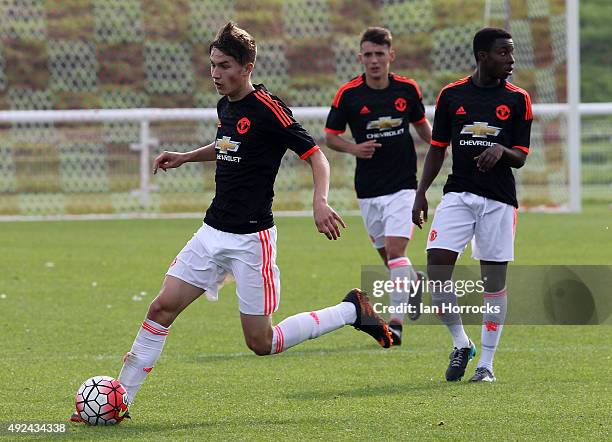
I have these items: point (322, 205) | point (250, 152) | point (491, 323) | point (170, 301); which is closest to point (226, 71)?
point (250, 152)

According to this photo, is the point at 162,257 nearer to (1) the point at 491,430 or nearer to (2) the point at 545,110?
(2) the point at 545,110

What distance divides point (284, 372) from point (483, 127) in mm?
→ 1951

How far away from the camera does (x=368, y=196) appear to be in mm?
10016

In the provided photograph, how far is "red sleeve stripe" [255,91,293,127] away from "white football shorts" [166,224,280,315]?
23.0 inches

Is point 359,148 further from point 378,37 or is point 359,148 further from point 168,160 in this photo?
point 168,160

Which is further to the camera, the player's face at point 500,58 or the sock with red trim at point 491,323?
the sock with red trim at point 491,323

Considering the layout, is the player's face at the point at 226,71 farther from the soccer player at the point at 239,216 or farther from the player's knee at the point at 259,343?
the player's knee at the point at 259,343

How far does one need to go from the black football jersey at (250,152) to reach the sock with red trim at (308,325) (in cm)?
60

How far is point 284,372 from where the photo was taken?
8.19 meters

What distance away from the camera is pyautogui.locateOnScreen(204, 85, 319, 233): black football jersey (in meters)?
6.75

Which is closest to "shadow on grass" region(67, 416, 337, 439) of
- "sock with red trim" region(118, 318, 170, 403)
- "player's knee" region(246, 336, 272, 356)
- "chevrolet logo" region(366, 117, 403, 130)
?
"sock with red trim" region(118, 318, 170, 403)

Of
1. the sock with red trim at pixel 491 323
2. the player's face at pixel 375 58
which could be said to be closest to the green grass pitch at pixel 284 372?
the sock with red trim at pixel 491 323

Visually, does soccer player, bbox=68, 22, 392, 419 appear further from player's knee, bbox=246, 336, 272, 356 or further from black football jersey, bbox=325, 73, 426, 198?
black football jersey, bbox=325, 73, 426, 198

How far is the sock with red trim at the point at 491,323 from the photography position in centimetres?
789
